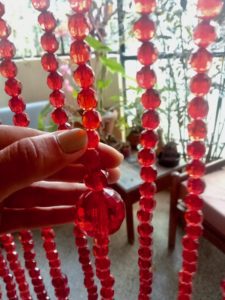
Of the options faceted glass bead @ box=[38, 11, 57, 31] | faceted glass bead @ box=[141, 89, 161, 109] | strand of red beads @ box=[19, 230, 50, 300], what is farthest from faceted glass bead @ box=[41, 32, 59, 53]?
strand of red beads @ box=[19, 230, 50, 300]

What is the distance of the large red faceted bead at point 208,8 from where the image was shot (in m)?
0.22

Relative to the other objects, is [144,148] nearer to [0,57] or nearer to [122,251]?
[0,57]

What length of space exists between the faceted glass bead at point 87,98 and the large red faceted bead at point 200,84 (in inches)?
3.9

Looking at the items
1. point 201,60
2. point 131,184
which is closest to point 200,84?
point 201,60

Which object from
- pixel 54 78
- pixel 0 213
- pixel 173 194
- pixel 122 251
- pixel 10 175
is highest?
pixel 54 78

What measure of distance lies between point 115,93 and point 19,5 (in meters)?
0.91

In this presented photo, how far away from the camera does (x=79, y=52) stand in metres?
0.27

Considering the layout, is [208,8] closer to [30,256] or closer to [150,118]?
[150,118]

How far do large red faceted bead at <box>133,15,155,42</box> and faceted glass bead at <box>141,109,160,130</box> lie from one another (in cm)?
7

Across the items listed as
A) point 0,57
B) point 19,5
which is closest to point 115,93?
point 19,5

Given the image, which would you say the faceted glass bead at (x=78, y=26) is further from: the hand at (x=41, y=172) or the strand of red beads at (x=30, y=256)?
the strand of red beads at (x=30, y=256)

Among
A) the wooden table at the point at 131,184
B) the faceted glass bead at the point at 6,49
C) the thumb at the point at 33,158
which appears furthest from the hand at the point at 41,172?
the wooden table at the point at 131,184

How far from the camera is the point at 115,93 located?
221 centimetres

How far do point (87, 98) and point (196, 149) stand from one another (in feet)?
0.40
